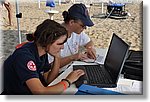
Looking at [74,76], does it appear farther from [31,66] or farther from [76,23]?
[76,23]

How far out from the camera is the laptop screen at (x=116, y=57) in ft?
4.20

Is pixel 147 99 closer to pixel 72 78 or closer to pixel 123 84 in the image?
pixel 123 84

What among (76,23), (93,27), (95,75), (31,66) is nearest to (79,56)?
(76,23)

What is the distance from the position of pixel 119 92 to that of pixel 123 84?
5.6 inches

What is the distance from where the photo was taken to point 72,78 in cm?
131

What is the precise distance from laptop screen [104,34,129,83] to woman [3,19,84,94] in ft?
0.58

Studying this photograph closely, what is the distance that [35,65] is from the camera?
1301 mm

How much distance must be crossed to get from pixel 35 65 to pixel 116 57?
437mm

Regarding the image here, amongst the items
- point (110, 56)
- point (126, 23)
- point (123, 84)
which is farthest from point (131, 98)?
point (126, 23)

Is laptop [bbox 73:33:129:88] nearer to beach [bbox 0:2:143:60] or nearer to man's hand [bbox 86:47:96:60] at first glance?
man's hand [bbox 86:47:96:60]

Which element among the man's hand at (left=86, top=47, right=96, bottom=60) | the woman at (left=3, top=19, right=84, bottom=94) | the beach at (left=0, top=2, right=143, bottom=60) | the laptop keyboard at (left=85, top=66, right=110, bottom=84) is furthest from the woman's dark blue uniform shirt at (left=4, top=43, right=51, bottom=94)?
the beach at (left=0, top=2, right=143, bottom=60)

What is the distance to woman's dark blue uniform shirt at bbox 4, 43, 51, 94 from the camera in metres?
1.22

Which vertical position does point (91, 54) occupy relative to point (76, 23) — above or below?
below

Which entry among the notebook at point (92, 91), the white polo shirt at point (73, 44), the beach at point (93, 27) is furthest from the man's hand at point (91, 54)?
the beach at point (93, 27)
